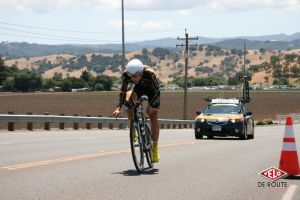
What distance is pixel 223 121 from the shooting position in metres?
24.5

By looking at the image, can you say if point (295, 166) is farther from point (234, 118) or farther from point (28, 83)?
point (28, 83)

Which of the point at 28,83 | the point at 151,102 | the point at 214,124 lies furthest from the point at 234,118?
the point at 28,83

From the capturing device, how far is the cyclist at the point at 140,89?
10617 millimetres

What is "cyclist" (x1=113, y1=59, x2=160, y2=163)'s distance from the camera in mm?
10617

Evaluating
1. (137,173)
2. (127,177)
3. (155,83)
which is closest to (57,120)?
(155,83)

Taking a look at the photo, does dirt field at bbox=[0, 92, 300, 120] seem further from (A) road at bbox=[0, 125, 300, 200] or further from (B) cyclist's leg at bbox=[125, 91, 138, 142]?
(B) cyclist's leg at bbox=[125, 91, 138, 142]

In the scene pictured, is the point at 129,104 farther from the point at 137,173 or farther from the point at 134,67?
the point at 137,173

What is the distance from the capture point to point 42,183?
9273 mm

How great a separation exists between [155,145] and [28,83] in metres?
134

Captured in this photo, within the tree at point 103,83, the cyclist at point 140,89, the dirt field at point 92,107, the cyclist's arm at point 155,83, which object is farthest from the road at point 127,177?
the tree at point 103,83

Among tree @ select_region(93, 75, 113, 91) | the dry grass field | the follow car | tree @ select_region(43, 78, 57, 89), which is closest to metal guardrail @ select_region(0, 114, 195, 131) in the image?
the dry grass field

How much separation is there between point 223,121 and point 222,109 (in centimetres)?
121

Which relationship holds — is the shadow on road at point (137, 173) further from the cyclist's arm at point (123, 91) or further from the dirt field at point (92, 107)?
the dirt field at point (92, 107)

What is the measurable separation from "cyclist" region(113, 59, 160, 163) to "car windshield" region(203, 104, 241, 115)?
14153 millimetres
